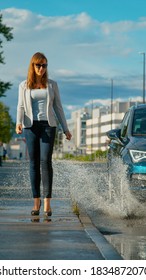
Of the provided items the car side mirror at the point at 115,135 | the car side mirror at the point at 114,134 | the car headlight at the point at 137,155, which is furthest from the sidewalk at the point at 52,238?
the car side mirror at the point at 114,134

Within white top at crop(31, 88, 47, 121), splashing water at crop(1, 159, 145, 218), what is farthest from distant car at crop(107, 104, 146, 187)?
white top at crop(31, 88, 47, 121)

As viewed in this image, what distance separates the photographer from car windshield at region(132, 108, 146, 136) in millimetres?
14731

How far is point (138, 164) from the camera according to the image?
13.5 meters

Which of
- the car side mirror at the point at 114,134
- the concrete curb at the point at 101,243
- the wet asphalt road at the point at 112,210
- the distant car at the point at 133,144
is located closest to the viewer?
the concrete curb at the point at 101,243

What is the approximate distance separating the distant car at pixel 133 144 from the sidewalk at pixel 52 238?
108cm

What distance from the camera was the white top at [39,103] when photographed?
12211 mm

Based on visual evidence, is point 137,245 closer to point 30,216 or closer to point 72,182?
point 30,216

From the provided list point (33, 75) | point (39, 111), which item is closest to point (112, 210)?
point (39, 111)

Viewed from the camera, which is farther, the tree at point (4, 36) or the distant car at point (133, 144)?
the tree at point (4, 36)

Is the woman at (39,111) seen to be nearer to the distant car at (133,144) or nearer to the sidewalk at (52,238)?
the sidewalk at (52,238)

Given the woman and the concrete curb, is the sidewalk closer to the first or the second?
the concrete curb

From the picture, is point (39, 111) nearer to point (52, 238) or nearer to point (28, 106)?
point (28, 106)

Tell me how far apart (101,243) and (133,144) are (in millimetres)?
4647

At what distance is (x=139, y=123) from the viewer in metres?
15.1
